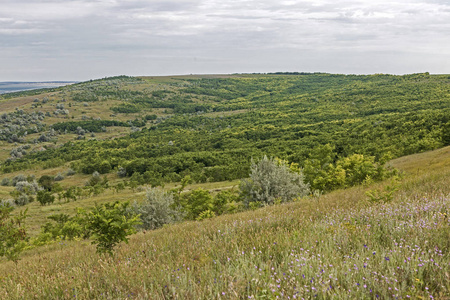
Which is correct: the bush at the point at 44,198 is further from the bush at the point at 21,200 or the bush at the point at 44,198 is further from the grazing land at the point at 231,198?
the bush at the point at 21,200

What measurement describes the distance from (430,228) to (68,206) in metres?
41.2

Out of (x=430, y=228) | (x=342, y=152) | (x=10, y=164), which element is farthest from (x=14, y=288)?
(x=10, y=164)

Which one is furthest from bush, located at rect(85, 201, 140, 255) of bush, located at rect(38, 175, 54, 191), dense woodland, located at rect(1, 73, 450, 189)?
bush, located at rect(38, 175, 54, 191)

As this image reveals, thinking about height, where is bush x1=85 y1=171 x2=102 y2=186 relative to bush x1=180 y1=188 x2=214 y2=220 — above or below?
below

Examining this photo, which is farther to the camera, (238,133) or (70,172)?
(238,133)

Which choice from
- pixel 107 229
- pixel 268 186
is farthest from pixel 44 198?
pixel 107 229

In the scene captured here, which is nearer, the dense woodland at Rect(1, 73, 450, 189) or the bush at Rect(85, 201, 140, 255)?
the bush at Rect(85, 201, 140, 255)

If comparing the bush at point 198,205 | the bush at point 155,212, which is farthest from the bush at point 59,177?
the bush at point 155,212

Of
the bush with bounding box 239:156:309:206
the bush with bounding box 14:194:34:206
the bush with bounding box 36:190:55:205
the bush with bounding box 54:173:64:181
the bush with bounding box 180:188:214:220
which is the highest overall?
the bush with bounding box 239:156:309:206

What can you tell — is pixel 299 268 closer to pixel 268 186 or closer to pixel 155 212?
pixel 268 186

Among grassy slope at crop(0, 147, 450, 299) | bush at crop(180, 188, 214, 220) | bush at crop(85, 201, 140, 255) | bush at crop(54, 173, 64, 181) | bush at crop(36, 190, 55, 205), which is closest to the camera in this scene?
grassy slope at crop(0, 147, 450, 299)

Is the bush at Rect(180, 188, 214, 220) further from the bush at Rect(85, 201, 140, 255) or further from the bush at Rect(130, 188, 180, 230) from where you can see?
the bush at Rect(85, 201, 140, 255)

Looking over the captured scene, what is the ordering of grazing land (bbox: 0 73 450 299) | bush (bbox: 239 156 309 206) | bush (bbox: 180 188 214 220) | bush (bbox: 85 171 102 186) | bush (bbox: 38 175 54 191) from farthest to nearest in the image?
1. bush (bbox: 38 175 54 191)
2. bush (bbox: 85 171 102 186)
3. bush (bbox: 180 188 214 220)
4. bush (bbox: 239 156 309 206)
5. grazing land (bbox: 0 73 450 299)

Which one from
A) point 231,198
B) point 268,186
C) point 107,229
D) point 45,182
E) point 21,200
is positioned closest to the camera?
point 107,229
